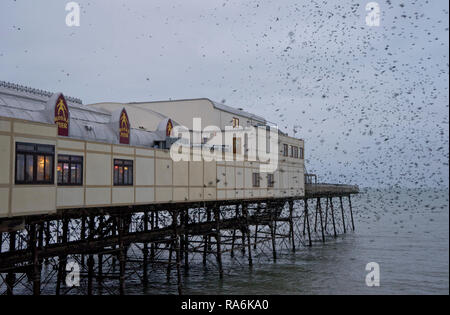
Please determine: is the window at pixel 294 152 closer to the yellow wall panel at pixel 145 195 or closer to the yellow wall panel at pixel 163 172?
the yellow wall panel at pixel 163 172

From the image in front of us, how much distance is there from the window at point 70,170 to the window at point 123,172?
2.08 m

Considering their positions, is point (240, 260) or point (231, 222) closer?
point (231, 222)

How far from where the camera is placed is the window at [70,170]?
16.0 metres

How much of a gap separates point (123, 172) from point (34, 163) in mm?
5258

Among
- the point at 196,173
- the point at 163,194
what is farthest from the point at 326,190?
A: the point at 163,194

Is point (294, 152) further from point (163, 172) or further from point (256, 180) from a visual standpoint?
point (163, 172)

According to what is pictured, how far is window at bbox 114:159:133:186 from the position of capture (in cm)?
1880

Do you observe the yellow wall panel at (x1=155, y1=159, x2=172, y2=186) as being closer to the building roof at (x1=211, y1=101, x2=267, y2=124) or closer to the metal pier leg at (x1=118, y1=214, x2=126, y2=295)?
the metal pier leg at (x1=118, y1=214, x2=126, y2=295)
